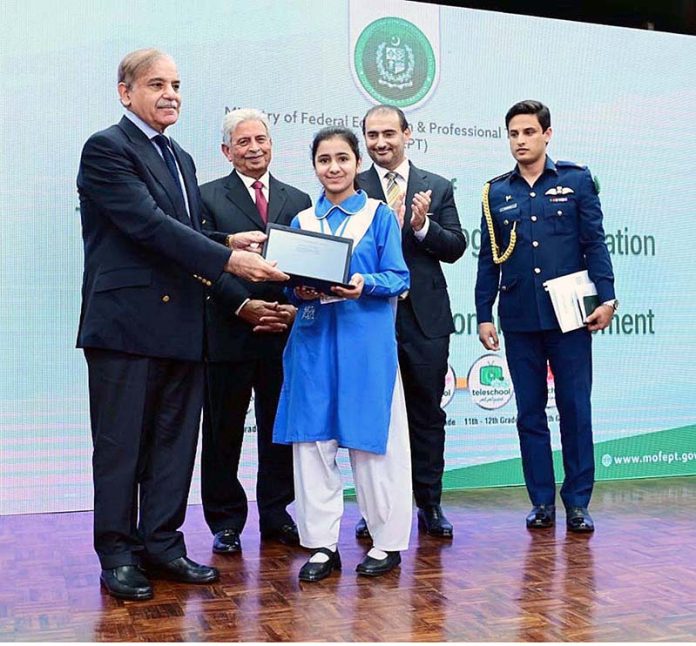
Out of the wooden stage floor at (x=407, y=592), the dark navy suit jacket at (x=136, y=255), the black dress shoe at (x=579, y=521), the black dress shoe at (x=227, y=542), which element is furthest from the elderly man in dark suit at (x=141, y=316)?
the black dress shoe at (x=579, y=521)

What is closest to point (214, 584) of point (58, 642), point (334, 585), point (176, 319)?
point (334, 585)

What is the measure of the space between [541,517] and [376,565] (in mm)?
978

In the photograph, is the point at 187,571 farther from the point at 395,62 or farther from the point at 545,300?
the point at 395,62

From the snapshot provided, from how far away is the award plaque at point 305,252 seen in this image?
2543mm

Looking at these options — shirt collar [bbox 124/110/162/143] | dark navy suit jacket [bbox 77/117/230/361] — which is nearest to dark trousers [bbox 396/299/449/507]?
dark navy suit jacket [bbox 77/117/230/361]

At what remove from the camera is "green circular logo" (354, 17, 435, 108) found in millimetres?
4387

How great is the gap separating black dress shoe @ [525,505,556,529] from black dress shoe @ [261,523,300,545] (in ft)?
2.92

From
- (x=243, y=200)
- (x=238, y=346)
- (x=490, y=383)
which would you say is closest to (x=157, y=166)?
(x=243, y=200)

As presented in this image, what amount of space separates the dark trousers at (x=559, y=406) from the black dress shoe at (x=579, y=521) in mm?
26

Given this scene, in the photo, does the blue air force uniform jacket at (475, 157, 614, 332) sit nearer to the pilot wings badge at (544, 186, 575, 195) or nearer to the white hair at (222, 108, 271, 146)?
the pilot wings badge at (544, 186, 575, 195)

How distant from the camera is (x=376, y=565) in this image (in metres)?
2.76

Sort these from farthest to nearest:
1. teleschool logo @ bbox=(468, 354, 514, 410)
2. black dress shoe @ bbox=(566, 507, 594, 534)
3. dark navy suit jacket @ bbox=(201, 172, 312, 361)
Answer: teleschool logo @ bbox=(468, 354, 514, 410) < black dress shoe @ bbox=(566, 507, 594, 534) < dark navy suit jacket @ bbox=(201, 172, 312, 361)

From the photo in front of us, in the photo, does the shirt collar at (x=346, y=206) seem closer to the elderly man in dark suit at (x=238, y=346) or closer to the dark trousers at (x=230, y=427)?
the elderly man in dark suit at (x=238, y=346)

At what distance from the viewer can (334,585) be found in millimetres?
2652
